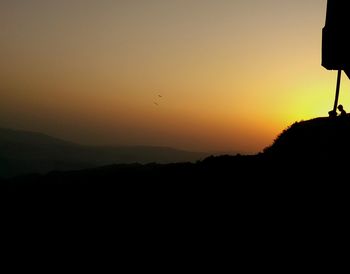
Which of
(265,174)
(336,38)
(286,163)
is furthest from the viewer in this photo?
(265,174)

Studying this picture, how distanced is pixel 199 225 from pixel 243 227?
246 cm

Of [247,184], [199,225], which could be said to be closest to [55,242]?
[199,225]

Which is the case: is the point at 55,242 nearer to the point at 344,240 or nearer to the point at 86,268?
the point at 86,268

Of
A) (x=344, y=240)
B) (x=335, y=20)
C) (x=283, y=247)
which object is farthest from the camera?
(x=335, y=20)

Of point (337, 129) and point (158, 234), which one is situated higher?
point (337, 129)

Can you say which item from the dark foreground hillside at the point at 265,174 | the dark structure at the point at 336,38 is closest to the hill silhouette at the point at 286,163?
the dark foreground hillside at the point at 265,174

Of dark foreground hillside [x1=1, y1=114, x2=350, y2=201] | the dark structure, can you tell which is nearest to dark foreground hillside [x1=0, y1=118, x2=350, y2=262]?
dark foreground hillside [x1=1, y1=114, x2=350, y2=201]

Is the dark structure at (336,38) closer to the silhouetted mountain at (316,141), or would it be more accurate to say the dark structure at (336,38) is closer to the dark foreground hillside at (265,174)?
the silhouetted mountain at (316,141)

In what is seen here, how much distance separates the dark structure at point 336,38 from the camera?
15.3m

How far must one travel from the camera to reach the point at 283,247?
1361 cm

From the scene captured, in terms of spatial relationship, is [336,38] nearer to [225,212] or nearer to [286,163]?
[286,163]

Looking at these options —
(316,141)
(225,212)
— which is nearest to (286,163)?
(316,141)

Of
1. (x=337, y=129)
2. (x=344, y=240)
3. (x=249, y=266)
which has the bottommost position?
(x=249, y=266)

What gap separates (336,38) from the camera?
1577 centimetres
